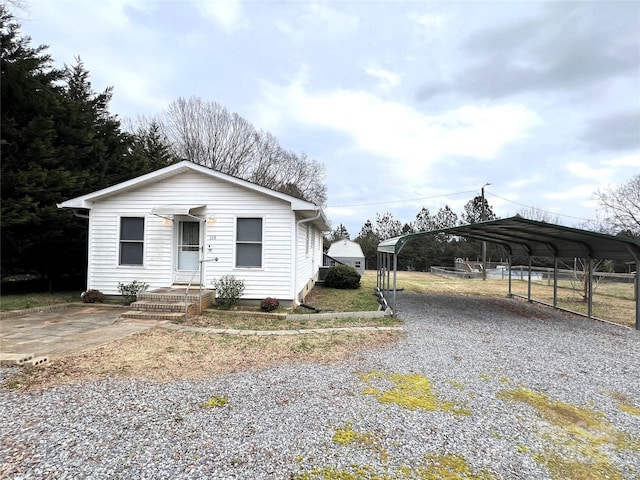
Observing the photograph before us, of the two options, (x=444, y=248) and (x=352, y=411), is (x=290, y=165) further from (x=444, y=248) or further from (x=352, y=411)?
(x=352, y=411)

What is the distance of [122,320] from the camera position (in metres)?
7.41

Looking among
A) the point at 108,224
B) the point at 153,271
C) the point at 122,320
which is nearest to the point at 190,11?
the point at 108,224

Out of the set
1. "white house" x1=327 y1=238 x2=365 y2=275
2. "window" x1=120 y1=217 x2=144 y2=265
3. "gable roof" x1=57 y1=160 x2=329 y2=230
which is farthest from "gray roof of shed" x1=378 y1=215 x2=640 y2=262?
"white house" x1=327 y1=238 x2=365 y2=275

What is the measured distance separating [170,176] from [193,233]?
1.73 metres

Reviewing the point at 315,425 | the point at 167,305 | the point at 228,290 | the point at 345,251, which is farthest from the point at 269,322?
the point at 345,251

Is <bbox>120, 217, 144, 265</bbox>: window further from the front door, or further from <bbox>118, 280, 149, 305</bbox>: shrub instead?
the front door

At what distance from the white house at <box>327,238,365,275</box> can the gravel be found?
21663 millimetres

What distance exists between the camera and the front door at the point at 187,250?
31.1 ft

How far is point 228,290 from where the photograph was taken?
888 centimetres

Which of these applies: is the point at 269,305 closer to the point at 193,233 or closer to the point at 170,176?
the point at 193,233

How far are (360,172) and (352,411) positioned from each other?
25656 millimetres

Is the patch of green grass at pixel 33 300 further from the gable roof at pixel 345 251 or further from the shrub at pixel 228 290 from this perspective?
the gable roof at pixel 345 251

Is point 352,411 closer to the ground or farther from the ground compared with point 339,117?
closer to the ground

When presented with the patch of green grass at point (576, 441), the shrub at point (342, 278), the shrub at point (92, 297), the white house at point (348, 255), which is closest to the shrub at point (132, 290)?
the shrub at point (92, 297)
